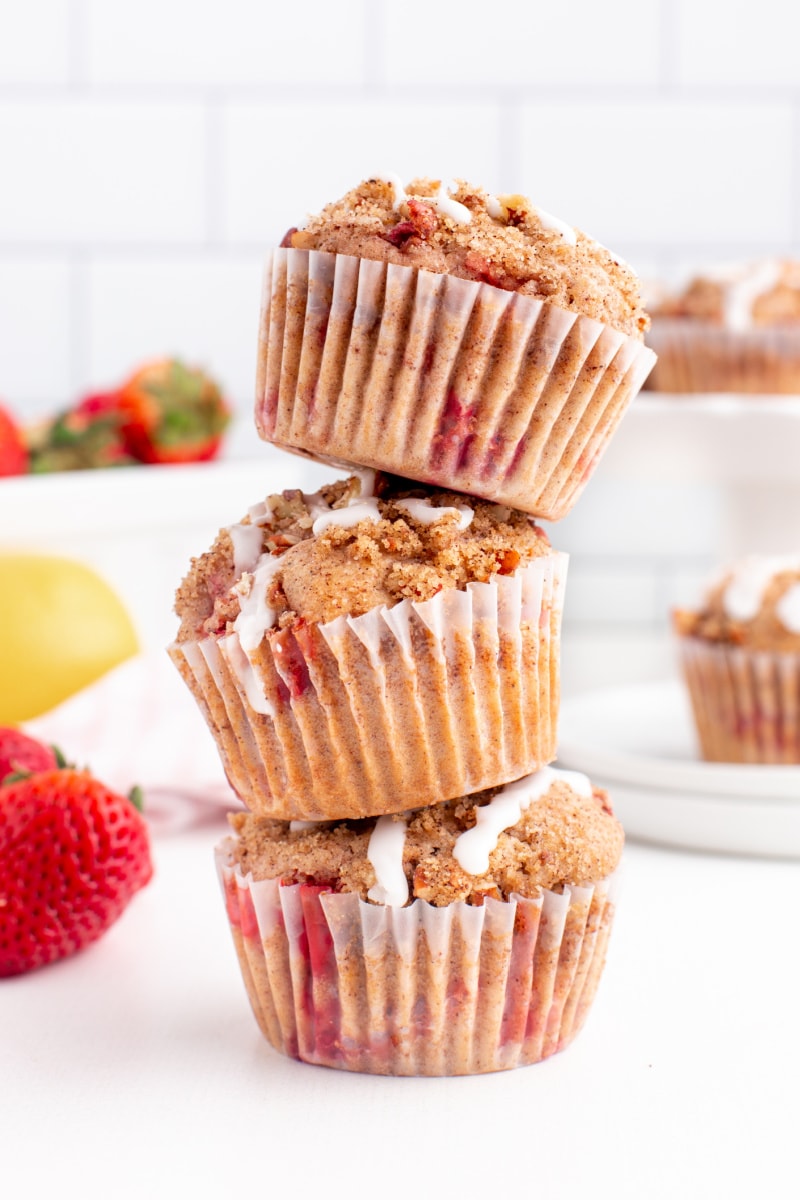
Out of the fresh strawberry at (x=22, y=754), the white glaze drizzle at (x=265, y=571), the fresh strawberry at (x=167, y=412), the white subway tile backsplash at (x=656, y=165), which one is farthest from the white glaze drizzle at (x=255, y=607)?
Result: the white subway tile backsplash at (x=656, y=165)

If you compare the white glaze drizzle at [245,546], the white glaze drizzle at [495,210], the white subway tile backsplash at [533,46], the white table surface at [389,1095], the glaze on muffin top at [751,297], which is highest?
the white subway tile backsplash at [533,46]

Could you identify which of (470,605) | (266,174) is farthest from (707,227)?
(470,605)

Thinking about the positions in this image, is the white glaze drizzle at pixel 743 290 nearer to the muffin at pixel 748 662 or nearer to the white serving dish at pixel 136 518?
the muffin at pixel 748 662

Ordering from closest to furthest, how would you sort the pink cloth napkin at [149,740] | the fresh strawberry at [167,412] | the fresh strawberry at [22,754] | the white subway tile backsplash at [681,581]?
the fresh strawberry at [22,754] → the pink cloth napkin at [149,740] → the fresh strawberry at [167,412] → the white subway tile backsplash at [681,581]

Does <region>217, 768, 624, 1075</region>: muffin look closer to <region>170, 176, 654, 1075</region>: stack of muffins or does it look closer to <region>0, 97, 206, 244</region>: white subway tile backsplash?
<region>170, 176, 654, 1075</region>: stack of muffins

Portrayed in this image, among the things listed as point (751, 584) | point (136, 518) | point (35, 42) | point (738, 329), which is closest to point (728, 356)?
point (738, 329)

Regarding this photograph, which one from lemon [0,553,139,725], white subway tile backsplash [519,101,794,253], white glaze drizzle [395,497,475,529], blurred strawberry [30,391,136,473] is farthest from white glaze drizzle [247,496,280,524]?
white subway tile backsplash [519,101,794,253]
